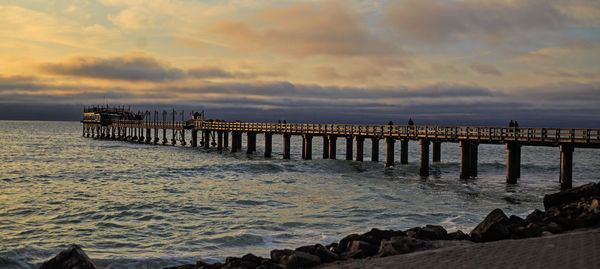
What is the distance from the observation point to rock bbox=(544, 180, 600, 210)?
1727 cm

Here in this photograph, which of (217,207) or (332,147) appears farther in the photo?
(332,147)

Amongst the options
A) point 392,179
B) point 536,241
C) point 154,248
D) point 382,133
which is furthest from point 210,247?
point 382,133

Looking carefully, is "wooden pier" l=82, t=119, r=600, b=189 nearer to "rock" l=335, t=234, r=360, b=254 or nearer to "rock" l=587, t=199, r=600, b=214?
"rock" l=587, t=199, r=600, b=214

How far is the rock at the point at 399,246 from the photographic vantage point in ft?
36.5

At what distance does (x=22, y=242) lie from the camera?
51.2 feet

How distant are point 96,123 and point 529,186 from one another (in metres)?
99.0

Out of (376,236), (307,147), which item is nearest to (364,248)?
(376,236)

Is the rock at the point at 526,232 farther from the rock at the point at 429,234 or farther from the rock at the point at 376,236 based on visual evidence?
the rock at the point at 376,236

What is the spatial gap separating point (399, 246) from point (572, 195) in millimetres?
10308

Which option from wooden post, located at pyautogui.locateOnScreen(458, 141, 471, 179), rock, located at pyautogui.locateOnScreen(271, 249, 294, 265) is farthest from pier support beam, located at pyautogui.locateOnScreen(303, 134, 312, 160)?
rock, located at pyautogui.locateOnScreen(271, 249, 294, 265)

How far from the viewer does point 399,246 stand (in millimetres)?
11328

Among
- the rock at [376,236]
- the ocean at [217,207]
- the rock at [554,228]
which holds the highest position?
the rock at [554,228]

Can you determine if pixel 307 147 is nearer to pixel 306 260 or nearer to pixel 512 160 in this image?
pixel 512 160

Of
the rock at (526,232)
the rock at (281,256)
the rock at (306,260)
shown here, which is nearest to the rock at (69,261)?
the rock at (281,256)
